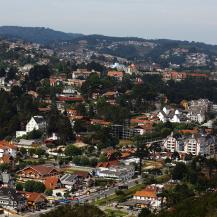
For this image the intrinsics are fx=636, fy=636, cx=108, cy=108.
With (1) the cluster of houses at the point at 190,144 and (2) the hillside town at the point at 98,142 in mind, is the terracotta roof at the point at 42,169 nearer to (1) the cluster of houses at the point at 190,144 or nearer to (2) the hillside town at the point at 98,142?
(2) the hillside town at the point at 98,142

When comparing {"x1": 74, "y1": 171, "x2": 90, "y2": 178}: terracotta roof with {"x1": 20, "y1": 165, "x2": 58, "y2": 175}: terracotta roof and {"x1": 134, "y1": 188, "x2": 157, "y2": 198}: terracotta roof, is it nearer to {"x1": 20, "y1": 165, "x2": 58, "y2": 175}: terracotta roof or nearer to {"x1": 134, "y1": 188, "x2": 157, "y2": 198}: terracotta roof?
{"x1": 20, "y1": 165, "x2": 58, "y2": 175}: terracotta roof

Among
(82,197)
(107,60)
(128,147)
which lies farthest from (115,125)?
(107,60)

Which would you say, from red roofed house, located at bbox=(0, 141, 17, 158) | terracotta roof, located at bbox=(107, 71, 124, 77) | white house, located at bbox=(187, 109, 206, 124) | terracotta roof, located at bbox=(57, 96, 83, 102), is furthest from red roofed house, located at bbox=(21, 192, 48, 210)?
terracotta roof, located at bbox=(107, 71, 124, 77)

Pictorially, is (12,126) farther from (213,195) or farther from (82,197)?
(213,195)

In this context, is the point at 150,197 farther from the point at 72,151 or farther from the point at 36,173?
the point at 72,151

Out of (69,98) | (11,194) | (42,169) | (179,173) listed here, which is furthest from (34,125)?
(11,194)
